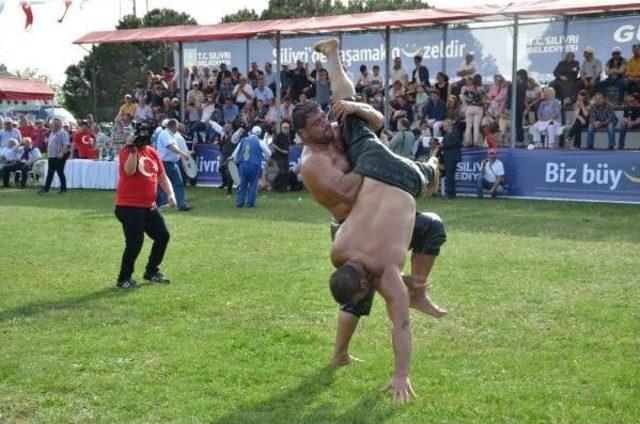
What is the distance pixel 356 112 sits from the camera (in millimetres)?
5715

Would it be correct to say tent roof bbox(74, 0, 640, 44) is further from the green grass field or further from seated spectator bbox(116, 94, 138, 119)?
the green grass field

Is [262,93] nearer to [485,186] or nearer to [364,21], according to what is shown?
[364,21]

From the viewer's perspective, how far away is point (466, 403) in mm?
5379

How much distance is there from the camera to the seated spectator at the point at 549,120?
61.5ft

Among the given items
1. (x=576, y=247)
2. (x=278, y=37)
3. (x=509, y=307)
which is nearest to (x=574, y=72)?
(x=278, y=37)

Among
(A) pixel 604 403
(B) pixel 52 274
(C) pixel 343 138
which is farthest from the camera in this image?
(B) pixel 52 274

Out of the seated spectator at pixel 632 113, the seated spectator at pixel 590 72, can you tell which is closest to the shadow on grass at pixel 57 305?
the seated spectator at pixel 632 113

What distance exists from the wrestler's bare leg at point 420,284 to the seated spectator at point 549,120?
13.3 meters

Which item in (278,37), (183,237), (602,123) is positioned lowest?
(183,237)

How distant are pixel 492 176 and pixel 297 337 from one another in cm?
1234

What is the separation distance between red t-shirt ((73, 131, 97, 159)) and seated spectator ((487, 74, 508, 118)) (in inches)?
457

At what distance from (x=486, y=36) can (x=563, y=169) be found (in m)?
5.61

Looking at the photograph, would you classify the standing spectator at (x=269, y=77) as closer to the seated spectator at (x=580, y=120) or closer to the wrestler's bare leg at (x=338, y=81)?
the seated spectator at (x=580, y=120)

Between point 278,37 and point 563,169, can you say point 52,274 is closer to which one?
point 563,169
